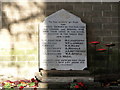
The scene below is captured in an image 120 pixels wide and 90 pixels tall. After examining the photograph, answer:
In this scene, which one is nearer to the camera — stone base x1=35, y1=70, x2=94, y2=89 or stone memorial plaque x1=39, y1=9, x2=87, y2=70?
stone base x1=35, y1=70, x2=94, y2=89

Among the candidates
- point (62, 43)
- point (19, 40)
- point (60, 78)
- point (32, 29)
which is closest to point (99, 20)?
point (62, 43)

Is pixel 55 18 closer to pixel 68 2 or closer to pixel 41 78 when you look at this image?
pixel 68 2

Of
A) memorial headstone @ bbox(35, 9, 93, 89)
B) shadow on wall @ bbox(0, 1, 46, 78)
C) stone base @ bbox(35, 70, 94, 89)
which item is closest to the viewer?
stone base @ bbox(35, 70, 94, 89)

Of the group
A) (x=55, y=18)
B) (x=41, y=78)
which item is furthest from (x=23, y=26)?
(x=41, y=78)

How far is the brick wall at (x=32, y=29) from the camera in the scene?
5.79m

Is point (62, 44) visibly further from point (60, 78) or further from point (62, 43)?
point (60, 78)

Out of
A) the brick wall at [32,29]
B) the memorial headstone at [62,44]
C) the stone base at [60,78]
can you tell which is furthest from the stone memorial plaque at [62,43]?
the stone base at [60,78]

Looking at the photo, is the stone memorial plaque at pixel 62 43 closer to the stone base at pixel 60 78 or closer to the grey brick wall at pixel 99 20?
the grey brick wall at pixel 99 20

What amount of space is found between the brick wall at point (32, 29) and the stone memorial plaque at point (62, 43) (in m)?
0.21

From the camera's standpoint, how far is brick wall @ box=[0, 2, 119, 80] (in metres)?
5.79

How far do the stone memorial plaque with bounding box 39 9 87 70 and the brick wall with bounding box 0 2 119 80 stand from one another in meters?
0.21

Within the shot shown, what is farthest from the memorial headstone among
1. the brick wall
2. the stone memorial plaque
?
the brick wall

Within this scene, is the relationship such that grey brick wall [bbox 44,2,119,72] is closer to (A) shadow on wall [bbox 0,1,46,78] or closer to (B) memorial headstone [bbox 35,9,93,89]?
(B) memorial headstone [bbox 35,9,93,89]

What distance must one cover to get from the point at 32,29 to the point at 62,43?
96cm
